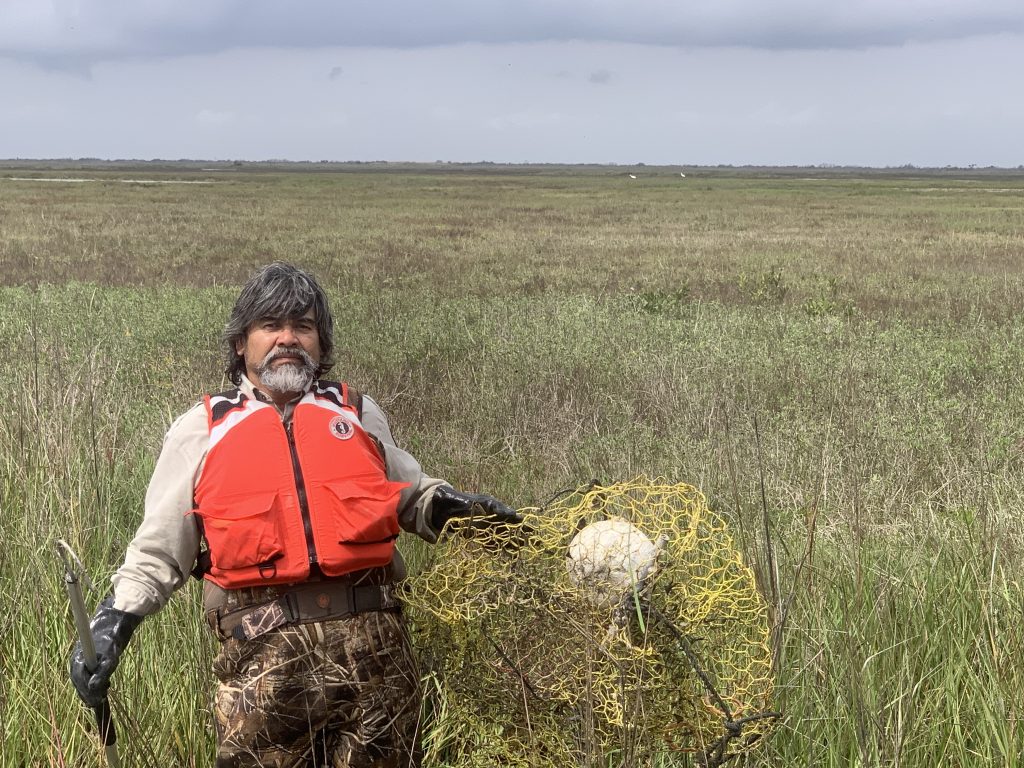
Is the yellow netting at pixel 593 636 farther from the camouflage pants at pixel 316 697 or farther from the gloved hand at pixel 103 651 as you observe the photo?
the gloved hand at pixel 103 651

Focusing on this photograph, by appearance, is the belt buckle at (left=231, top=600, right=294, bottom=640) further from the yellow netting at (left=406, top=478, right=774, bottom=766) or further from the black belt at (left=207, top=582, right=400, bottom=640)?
the yellow netting at (left=406, top=478, right=774, bottom=766)

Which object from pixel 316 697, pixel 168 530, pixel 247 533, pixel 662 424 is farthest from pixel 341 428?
pixel 662 424

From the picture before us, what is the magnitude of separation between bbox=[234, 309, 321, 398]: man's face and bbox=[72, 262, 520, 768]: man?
2 centimetres

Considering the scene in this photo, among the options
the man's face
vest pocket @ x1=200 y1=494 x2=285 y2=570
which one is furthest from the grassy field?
the man's face

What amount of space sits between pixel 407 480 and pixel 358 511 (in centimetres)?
42

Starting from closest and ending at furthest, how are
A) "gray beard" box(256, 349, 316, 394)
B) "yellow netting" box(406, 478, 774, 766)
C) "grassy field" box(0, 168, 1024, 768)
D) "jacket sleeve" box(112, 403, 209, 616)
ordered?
"yellow netting" box(406, 478, 774, 766)
"jacket sleeve" box(112, 403, 209, 616)
"gray beard" box(256, 349, 316, 394)
"grassy field" box(0, 168, 1024, 768)

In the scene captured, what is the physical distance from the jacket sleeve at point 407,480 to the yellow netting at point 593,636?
0.11 metres

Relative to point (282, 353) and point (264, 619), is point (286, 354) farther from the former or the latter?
point (264, 619)

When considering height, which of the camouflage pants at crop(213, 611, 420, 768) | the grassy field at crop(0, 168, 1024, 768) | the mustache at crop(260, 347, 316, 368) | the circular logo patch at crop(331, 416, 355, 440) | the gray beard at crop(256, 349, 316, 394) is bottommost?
the grassy field at crop(0, 168, 1024, 768)

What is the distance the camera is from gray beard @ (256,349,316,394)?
7.60ft

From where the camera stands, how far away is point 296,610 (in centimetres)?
213

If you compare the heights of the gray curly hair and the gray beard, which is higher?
the gray curly hair

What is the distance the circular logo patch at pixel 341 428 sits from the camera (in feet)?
7.24

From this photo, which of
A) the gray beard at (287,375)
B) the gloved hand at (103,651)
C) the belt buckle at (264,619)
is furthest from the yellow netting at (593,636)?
the gloved hand at (103,651)
